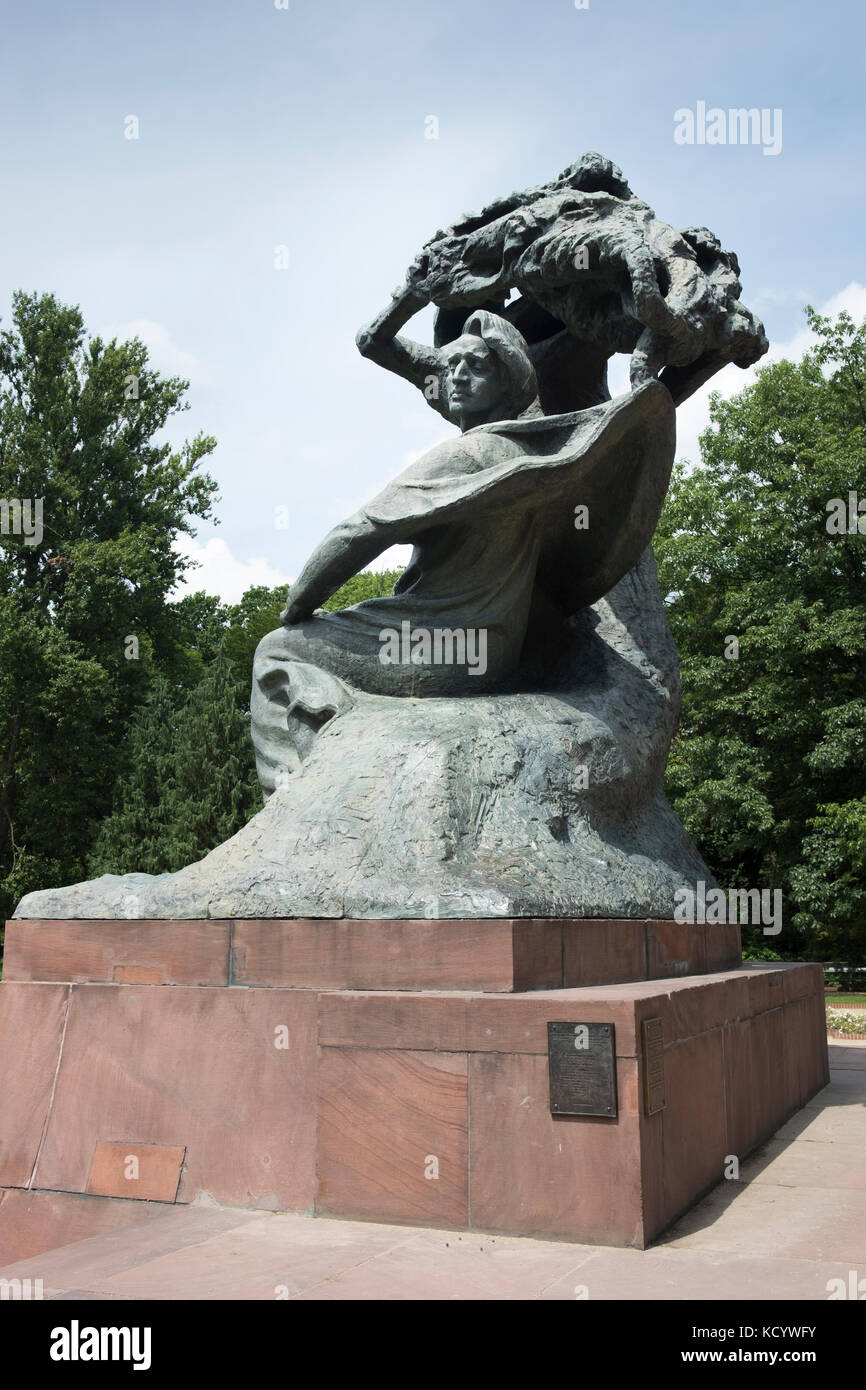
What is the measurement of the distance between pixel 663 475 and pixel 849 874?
1376 cm

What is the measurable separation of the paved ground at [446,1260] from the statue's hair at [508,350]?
4171 millimetres

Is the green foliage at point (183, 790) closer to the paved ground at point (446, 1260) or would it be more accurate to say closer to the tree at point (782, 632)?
the tree at point (782, 632)

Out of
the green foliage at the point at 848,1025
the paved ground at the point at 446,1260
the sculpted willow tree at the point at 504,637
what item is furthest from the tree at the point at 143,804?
the paved ground at the point at 446,1260

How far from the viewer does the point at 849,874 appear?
1806 centimetres

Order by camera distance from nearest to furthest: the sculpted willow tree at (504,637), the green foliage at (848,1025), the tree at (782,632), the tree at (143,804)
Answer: the sculpted willow tree at (504,637)
the green foliage at (848,1025)
the tree at (782,632)
the tree at (143,804)

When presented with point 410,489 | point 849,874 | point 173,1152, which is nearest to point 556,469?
point 410,489

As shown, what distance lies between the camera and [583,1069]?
351 cm

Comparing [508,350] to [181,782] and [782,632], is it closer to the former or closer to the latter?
[782,632]

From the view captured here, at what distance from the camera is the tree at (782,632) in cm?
1841

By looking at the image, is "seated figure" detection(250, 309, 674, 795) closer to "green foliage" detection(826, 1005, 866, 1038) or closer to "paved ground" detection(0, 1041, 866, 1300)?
"paved ground" detection(0, 1041, 866, 1300)

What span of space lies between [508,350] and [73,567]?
17.9m

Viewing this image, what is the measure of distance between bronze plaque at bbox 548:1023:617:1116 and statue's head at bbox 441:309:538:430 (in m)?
3.79

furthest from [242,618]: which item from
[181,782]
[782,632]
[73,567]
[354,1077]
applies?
[354,1077]
